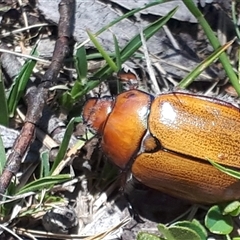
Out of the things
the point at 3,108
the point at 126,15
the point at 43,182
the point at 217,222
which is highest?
the point at 126,15

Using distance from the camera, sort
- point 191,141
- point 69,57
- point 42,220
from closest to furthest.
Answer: point 191,141, point 42,220, point 69,57

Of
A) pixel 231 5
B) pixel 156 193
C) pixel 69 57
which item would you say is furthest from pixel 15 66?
pixel 231 5

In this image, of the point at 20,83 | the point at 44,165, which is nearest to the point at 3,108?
the point at 20,83

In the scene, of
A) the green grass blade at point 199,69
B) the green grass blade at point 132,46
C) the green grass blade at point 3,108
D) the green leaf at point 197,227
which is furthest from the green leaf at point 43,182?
the green grass blade at point 199,69

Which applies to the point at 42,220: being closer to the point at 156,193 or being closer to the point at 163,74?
the point at 156,193

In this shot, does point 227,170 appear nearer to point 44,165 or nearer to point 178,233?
point 178,233

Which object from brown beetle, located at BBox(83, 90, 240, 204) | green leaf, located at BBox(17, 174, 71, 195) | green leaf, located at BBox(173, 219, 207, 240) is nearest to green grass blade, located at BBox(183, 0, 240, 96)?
brown beetle, located at BBox(83, 90, 240, 204)

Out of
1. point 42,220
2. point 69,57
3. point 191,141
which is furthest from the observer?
point 69,57
